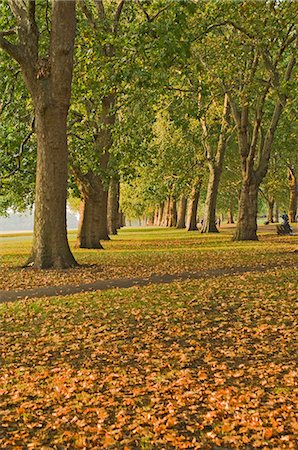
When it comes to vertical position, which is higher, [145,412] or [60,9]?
[60,9]

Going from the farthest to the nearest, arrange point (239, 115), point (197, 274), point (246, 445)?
point (239, 115) < point (197, 274) < point (246, 445)

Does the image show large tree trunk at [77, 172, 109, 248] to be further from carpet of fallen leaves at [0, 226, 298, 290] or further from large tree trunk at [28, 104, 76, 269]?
large tree trunk at [28, 104, 76, 269]

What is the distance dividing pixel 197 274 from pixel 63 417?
11536 mm

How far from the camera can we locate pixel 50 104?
19219 mm

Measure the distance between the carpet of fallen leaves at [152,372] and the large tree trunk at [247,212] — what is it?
1990cm

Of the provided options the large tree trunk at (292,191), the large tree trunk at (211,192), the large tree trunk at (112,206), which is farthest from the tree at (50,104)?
the large tree trunk at (292,191)

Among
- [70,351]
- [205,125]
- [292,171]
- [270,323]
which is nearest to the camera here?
[70,351]

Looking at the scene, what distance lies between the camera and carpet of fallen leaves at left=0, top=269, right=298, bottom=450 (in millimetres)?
5996

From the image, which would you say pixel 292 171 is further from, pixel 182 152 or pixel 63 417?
pixel 63 417

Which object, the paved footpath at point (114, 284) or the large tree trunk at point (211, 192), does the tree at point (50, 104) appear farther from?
the large tree trunk at point (211, 192)

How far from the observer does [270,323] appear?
1073 centimetres

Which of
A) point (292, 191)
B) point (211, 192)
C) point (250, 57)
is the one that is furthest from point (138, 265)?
point (292, 191)

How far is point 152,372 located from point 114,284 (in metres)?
8.27

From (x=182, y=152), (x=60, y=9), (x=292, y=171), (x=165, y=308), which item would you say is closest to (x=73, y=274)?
(x=165, y=308)
